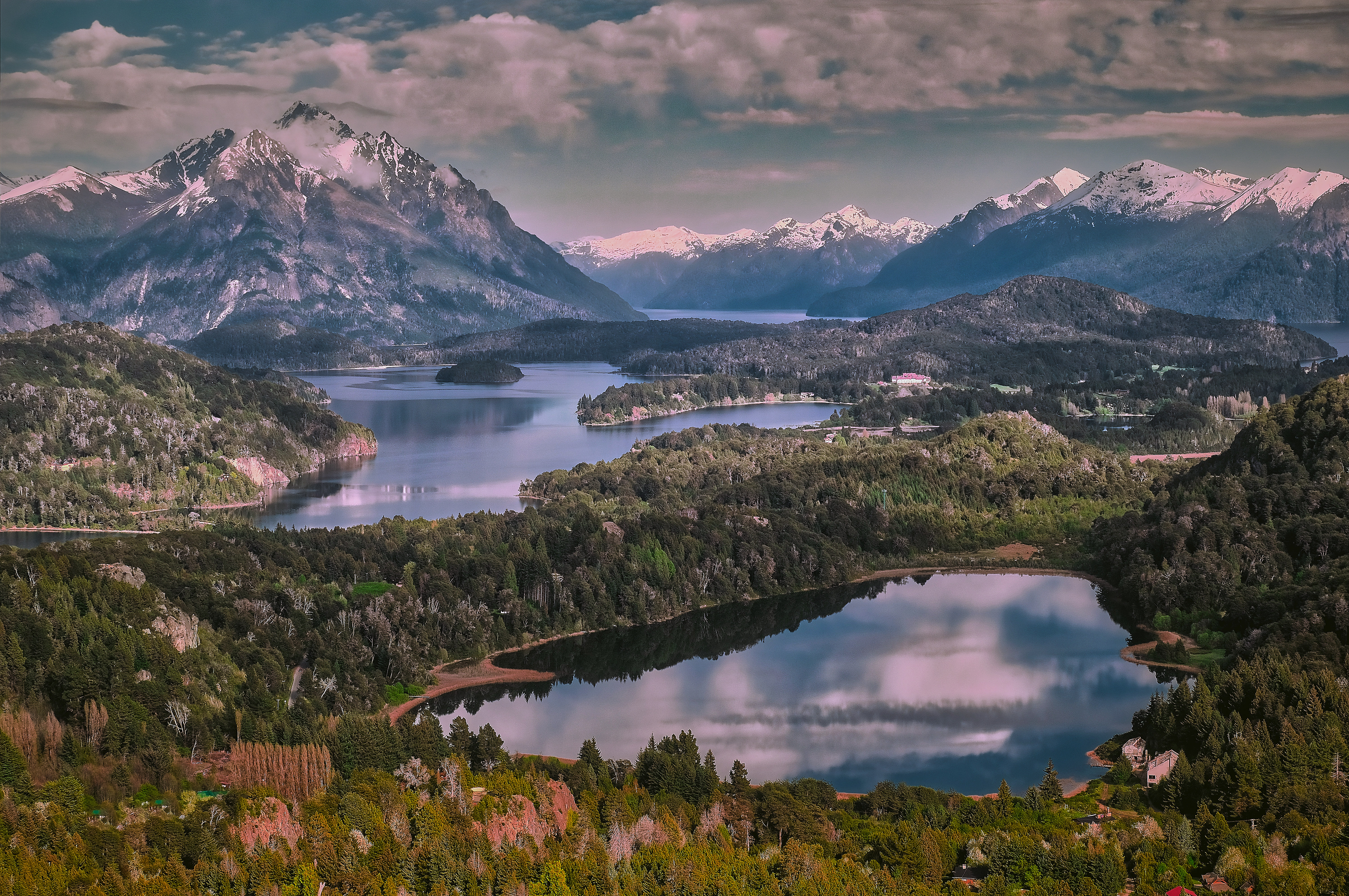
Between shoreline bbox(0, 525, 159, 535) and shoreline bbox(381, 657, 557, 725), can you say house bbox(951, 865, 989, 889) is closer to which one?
shoreline bbox(381, 657, 557, 725)

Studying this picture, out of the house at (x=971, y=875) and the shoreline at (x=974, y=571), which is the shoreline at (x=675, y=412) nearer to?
Result: the shoreline at (x=974, y=571)

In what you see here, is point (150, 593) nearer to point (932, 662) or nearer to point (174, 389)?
point (932, 662)

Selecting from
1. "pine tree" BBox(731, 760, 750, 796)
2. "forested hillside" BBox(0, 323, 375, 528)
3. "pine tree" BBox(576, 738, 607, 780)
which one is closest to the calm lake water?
"forested hillside" BBox(0, 323, 375, 528)

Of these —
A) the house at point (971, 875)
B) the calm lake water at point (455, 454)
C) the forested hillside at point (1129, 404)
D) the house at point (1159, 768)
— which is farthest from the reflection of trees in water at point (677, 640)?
the forested hillside at point (1129, 404)

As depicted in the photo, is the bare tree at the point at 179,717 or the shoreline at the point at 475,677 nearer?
the bare tree at the point at 179,717

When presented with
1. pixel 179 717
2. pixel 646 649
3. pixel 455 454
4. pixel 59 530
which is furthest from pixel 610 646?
pixel 455 454

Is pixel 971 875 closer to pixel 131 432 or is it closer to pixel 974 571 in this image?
pixel 974 571
